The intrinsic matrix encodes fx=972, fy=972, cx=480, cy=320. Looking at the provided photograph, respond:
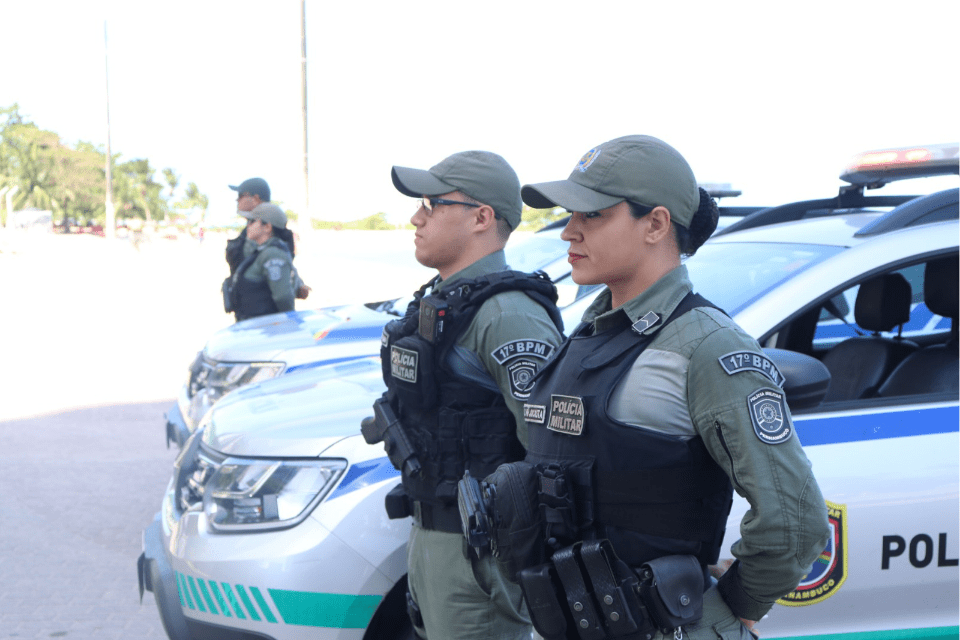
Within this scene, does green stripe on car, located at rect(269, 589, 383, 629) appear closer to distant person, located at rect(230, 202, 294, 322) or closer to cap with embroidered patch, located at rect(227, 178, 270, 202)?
distant person, located at rect(230, 202, 294, 322)

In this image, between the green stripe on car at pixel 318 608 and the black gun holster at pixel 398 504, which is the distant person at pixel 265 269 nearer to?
the green stripe on car at pixel 318 608

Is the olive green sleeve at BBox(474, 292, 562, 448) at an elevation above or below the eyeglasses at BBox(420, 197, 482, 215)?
below

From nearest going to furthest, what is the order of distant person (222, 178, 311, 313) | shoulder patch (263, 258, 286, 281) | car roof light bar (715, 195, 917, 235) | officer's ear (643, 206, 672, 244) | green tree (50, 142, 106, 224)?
officer's ear (643, 206, 672, 244)
car roof light bar (715, 195, 917, 235)
shoulder patch (263, 258, 286, 281)
distant person (222, 178, 311, 313)
green tree (50, 142, 106, 224)

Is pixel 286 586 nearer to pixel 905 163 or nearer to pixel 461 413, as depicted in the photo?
pixel 461 413

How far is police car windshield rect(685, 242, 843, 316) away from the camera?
A: 117 inches

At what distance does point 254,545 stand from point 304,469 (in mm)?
256

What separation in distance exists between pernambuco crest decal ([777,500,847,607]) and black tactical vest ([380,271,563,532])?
2.96 feet

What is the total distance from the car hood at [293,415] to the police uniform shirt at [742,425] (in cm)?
137

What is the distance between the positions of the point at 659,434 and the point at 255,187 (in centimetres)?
620

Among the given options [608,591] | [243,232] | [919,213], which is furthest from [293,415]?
[243,232]

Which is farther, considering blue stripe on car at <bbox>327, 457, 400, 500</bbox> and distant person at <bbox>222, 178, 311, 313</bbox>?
distant person at <bbox>222, 178, 311, 313</bbox>

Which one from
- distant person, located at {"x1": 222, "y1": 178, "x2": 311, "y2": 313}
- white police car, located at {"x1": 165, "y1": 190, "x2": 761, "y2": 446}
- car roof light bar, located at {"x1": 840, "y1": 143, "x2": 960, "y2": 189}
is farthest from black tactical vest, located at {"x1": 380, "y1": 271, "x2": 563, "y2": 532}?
distant person, located at {"x1": 222, "y1": 178, "x2": 311, "y2": 313}

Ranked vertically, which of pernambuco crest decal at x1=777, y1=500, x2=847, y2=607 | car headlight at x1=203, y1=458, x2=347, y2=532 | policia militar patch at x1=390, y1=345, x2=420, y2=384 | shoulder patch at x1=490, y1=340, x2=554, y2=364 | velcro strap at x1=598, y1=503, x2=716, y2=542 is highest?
shoulder patch at x1=490, y1=340, x2=554, y2=364

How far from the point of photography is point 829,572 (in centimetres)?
265
